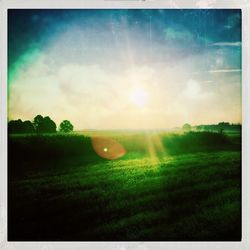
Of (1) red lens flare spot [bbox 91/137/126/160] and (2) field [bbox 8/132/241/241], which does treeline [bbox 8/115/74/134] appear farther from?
(1) red lens flare spot [bbox 91/137/126/160]

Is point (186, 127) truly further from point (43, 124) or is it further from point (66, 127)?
point (43, 124)

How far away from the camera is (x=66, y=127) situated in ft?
10.5

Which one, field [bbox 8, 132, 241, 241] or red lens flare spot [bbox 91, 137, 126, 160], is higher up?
red lens flare spot [bbox 91, 137, 126, 160]

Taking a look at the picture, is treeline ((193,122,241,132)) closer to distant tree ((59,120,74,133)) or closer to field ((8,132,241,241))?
field ((8,132,241,241))

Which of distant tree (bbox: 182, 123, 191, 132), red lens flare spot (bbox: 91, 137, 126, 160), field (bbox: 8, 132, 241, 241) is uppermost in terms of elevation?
distant tree (bbox: 182, 123, 191, 132)

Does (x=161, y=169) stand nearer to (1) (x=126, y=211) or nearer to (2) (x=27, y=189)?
(1) (x=126, y=211)

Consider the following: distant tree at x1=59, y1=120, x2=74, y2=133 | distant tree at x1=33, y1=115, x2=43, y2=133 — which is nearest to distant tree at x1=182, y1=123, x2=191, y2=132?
distant tree at x1=59, y1=120, x2=74, y2=133

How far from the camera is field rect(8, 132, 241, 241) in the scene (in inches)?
122

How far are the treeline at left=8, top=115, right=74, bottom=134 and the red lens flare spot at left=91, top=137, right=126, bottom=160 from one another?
0.23 m

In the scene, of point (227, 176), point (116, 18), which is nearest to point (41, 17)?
point (116, 18)

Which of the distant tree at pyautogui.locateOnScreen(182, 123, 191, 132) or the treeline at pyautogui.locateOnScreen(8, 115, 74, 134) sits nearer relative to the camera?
the treeline at pyautogui.locateOnScreen(8, 115, 74, 134)

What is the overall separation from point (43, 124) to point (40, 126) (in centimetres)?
3

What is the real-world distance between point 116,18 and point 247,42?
1.04 metres

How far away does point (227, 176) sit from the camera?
10.4ft
